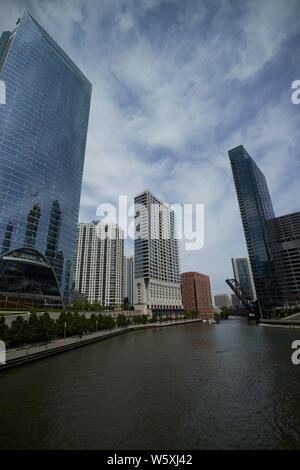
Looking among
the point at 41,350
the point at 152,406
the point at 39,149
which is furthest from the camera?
the point at 39,149

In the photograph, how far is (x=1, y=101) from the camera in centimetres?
8450

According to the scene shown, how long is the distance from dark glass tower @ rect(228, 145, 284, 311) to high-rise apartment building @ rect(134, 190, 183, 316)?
60315 millimetres

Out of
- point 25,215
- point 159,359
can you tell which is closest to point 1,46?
point 25,215

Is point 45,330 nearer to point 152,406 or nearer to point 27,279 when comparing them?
point 152,406

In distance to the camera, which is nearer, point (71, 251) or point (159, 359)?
point (159, 359)

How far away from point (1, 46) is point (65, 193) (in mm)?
83155

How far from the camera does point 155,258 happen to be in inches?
6368

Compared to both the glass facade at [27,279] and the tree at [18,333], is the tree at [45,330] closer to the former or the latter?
the tree at [18,333]

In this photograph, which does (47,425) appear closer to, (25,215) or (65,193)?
(25,215)

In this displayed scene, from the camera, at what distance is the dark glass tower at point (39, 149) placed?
82812mm

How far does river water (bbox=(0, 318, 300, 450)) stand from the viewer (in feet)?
44.7

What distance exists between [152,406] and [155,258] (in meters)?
143

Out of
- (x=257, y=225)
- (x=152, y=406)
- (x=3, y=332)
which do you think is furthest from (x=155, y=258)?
(x=152, y=406)

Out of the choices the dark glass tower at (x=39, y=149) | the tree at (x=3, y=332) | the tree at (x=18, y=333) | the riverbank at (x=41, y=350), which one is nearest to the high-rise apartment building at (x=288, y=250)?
the dark glass tower at (x=39, y=149)
